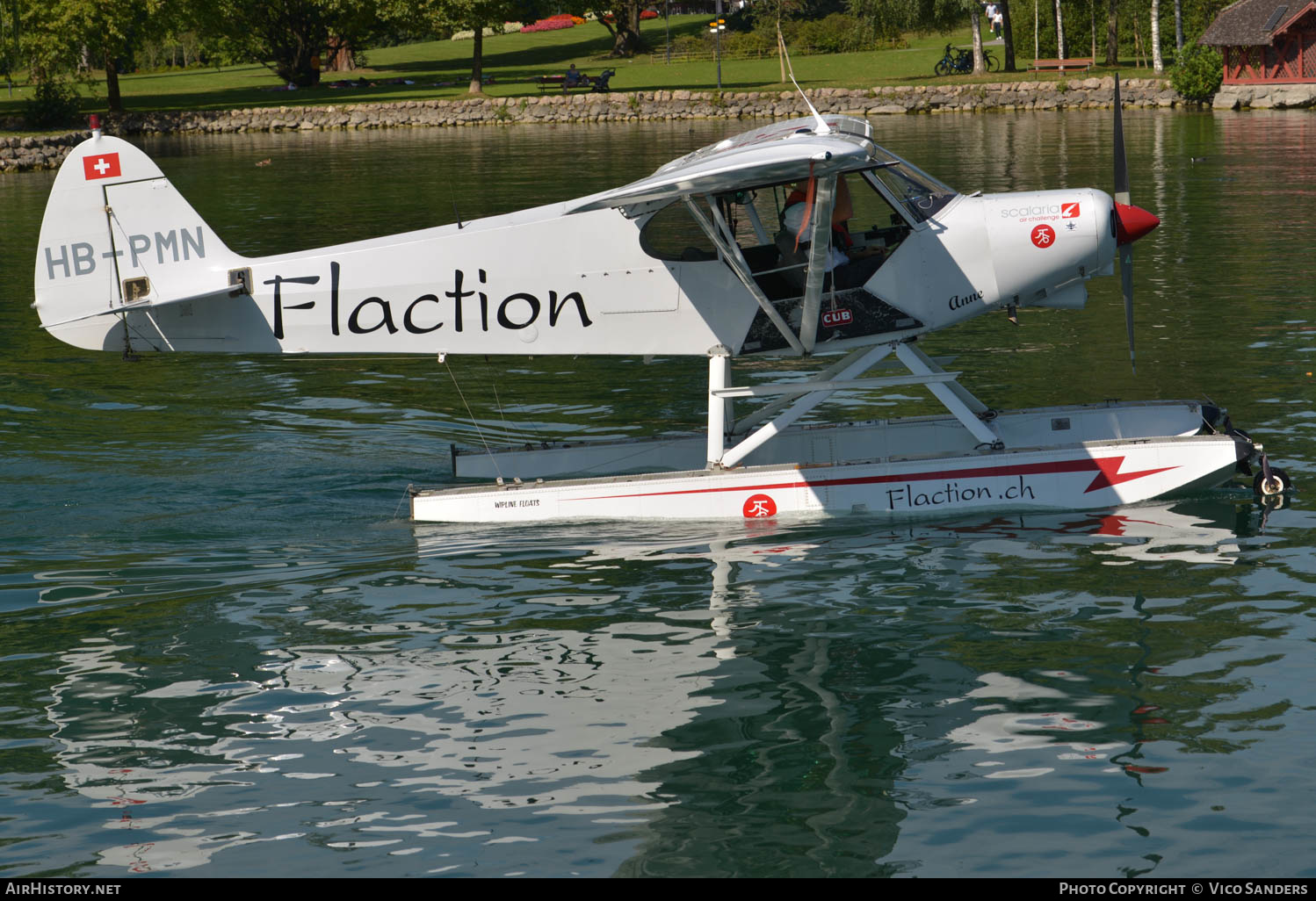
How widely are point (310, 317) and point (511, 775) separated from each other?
551 cm

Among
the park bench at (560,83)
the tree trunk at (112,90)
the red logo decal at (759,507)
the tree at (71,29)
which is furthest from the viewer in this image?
the park bench at (560,83)

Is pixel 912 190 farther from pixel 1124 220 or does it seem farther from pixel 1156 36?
pixel 1156 36

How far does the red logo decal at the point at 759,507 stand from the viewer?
10492 mm

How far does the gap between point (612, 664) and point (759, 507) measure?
303 cm

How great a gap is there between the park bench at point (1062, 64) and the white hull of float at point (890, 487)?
2235 inches

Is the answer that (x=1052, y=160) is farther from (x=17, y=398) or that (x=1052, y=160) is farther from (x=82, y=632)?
(x=82, y=632)

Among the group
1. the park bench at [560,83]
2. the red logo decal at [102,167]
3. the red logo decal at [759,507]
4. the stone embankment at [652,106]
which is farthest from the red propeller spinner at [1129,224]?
the park bench at [560,83]

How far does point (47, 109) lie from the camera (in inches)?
2189

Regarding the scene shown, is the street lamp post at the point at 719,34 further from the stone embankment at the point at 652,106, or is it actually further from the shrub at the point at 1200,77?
the shrub at the point at 1200,77

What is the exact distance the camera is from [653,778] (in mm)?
6367

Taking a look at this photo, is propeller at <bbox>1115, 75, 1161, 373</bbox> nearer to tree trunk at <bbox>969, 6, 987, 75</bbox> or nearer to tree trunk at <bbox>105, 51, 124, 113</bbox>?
tree trunk at <bbox>969, 6, 987, 75</bbox>

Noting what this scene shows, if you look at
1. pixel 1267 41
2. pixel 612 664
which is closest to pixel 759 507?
pixel 612 664

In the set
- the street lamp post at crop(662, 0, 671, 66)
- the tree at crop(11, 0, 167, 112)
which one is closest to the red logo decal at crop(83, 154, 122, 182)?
the tree at crop(11, 0, 167, 112)

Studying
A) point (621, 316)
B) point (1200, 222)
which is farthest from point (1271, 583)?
point (1200, 222)
